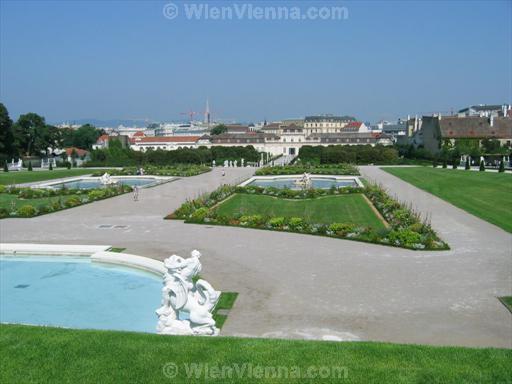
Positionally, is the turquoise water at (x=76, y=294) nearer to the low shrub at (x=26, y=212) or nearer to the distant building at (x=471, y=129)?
the low shrub at (x=26, y=212)

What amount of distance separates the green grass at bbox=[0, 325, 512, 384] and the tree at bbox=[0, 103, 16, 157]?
58430 mm

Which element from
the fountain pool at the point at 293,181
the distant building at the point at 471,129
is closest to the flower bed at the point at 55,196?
the fountain pool at the point at 293,181

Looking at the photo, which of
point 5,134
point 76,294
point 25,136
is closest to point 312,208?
point 76,294

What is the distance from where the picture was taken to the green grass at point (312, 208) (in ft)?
70.5

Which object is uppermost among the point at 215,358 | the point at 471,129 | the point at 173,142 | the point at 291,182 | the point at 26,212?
the point at 471,129

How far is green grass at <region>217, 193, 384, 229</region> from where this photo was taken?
2148 cm

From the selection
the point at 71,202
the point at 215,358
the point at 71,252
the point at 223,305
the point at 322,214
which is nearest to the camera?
the point at 215,358

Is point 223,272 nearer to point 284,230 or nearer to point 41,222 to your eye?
point 284,230

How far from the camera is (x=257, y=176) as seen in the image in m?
44.8

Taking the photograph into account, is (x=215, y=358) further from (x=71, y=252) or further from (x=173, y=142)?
(x=173, y=142)

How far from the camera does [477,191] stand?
98.1 ft

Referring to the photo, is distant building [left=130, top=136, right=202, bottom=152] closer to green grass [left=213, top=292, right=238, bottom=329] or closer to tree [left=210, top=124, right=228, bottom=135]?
tree [left=210, top=124, right=228, bottom=135]

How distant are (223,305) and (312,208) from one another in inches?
578

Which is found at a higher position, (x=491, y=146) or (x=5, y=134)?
(x=5, y=134)
